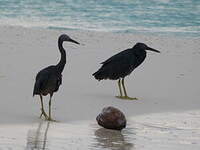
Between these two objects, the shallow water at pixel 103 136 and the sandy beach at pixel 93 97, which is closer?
the shallow water at pixel 103 136

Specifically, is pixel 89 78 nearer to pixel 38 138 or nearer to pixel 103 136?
pixel 103 136

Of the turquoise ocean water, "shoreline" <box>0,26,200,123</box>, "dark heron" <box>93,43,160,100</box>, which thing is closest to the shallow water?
"shoreline" <box>0,26,200,123</box>

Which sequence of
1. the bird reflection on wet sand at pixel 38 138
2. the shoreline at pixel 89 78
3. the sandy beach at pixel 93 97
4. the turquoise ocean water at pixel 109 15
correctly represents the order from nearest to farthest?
the bird reflection on wet sand at pixel 38 138, the sandy beach at pixel 93 97, the shoreline at pixel 89 78, the turquoise ocean water at pixel 109 15

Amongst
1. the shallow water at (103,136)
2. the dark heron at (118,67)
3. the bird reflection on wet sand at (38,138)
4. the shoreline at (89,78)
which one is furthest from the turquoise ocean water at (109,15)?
the bird reflection on wet sand at (38,138)

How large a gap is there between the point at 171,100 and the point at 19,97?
2.67 m

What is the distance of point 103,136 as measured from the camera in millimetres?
9227

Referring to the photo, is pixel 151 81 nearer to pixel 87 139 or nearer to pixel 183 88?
pixel 183 88

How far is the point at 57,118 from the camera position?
34.1ft

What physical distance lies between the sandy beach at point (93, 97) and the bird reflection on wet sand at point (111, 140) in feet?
0.05

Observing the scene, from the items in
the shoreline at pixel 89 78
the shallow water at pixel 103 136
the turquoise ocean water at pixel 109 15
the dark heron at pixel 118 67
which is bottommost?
the turquoise ocean water at pixel 109 15

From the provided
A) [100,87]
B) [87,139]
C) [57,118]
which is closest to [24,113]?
[57,118]

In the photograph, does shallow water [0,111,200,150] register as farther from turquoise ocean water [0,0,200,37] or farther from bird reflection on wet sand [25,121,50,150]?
turquoise ocean water [0,0,200,37]

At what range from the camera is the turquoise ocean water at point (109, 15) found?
26.5 metres

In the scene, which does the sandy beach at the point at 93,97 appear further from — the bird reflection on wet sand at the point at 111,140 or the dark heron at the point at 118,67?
the dark heron at the point at 118,67
